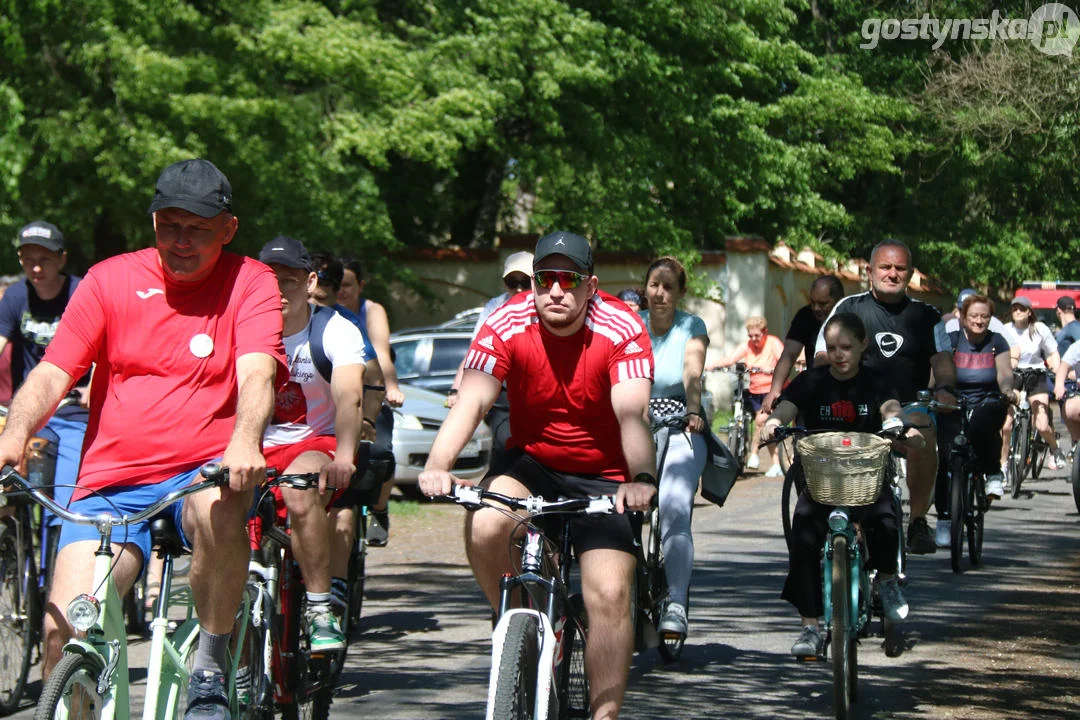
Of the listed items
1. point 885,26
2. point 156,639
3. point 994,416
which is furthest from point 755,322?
point 885,26

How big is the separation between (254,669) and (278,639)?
38 centimetres

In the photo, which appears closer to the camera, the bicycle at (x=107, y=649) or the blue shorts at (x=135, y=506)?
the bicycle at (x=107, y=649)

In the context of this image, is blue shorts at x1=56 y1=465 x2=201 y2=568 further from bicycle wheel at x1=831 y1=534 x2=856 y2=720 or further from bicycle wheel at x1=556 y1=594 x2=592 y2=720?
bicycle wheel at x1=831 y1=534 x2=856 y2=720

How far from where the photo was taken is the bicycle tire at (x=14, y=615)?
22.7ft

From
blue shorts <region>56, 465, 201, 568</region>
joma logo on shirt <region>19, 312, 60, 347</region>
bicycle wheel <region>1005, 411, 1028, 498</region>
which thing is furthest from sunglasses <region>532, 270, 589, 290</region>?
bicycle wheel <region>1005, 411, 1028, 498</region>

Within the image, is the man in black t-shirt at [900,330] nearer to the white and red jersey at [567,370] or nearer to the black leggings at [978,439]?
the black leggings at [978,439]

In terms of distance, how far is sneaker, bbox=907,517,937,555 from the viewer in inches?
372

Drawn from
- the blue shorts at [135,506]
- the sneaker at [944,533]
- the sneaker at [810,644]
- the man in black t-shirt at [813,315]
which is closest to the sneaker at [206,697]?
the blue shorts at [135,506]

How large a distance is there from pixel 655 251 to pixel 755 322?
9697mm

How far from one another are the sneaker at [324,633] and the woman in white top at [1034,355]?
1257cm

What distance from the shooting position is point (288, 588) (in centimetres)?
596

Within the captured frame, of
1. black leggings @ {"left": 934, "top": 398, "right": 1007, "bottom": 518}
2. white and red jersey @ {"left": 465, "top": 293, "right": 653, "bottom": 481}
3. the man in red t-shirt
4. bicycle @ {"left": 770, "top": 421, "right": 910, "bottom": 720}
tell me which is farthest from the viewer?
black leggings @ {"left": 934, "top": 398, "right": 1007, "bottom": 518}

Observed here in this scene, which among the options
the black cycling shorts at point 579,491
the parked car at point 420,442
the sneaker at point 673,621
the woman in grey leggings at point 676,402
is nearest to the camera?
the black cycling shorts at point 579,491

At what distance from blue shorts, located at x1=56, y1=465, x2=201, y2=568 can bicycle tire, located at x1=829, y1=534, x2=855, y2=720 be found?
2.97 m
